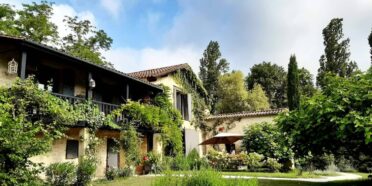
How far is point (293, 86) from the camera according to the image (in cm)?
2708

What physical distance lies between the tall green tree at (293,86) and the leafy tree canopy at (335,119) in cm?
1610

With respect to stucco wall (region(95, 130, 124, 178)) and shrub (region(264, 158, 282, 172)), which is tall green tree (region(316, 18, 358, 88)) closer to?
shrub (region(264, 158, 282, 172))

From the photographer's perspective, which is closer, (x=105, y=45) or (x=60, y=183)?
(x=60, y=183)

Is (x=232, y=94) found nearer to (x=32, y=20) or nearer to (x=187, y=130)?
(x=187, y=130)

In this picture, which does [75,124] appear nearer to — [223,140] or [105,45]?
Answer: [223,140]

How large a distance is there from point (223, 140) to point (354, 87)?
11455mm

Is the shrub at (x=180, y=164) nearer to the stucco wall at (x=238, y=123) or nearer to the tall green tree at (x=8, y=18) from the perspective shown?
the stucco wall at (x=238, y=123)

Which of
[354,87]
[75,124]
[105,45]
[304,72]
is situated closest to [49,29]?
[105,45]

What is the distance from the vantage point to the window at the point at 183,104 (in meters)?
22.4

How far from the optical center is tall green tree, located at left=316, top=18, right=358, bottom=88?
116 ft

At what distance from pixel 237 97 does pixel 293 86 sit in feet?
38.4

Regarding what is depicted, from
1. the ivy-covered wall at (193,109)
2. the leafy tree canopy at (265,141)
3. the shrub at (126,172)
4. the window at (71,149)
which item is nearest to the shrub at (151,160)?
the shrub at (126,172)

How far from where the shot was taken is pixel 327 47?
119 feet

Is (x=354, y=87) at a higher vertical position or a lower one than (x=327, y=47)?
lower
